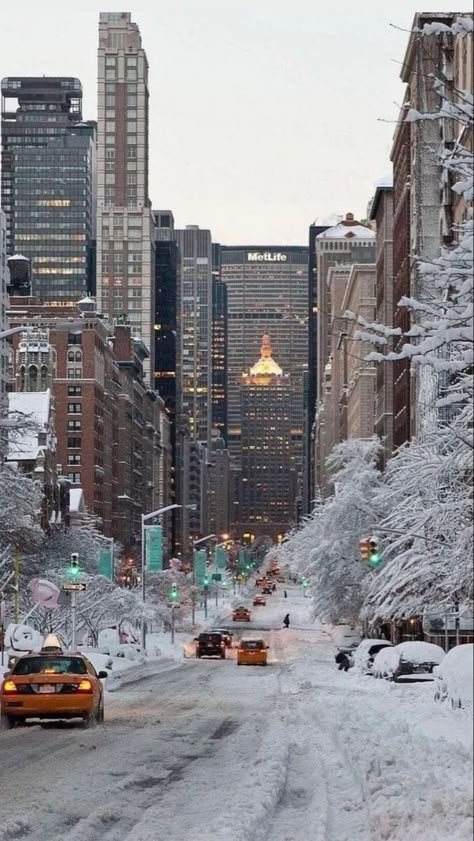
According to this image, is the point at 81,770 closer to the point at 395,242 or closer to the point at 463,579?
the point at 463,579

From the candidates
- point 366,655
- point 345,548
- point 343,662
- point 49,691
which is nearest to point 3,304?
point 345,548

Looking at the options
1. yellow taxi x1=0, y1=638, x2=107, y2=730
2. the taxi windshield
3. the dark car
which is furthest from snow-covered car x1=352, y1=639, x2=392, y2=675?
the dark car

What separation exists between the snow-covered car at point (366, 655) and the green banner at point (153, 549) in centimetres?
2319

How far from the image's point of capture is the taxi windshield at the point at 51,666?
27.8m

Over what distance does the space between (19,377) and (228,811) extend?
145 metres

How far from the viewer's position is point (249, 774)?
19.2m

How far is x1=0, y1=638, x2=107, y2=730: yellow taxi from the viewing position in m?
27.1

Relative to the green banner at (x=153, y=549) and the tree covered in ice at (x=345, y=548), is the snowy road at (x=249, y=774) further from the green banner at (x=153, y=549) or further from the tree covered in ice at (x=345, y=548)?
the green banner at (x=153, y=549)

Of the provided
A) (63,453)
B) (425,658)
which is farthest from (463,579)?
(63,453)

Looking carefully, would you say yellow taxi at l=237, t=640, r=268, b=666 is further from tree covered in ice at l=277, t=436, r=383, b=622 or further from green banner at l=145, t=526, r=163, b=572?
green banner at l=145, t=526, r=163, b=572

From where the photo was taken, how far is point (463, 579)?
2108 centimetres

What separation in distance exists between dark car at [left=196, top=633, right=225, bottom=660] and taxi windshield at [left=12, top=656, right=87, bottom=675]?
174 ft

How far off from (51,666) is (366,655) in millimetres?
28098

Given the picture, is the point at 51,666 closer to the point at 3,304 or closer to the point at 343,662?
the point at 343,662
